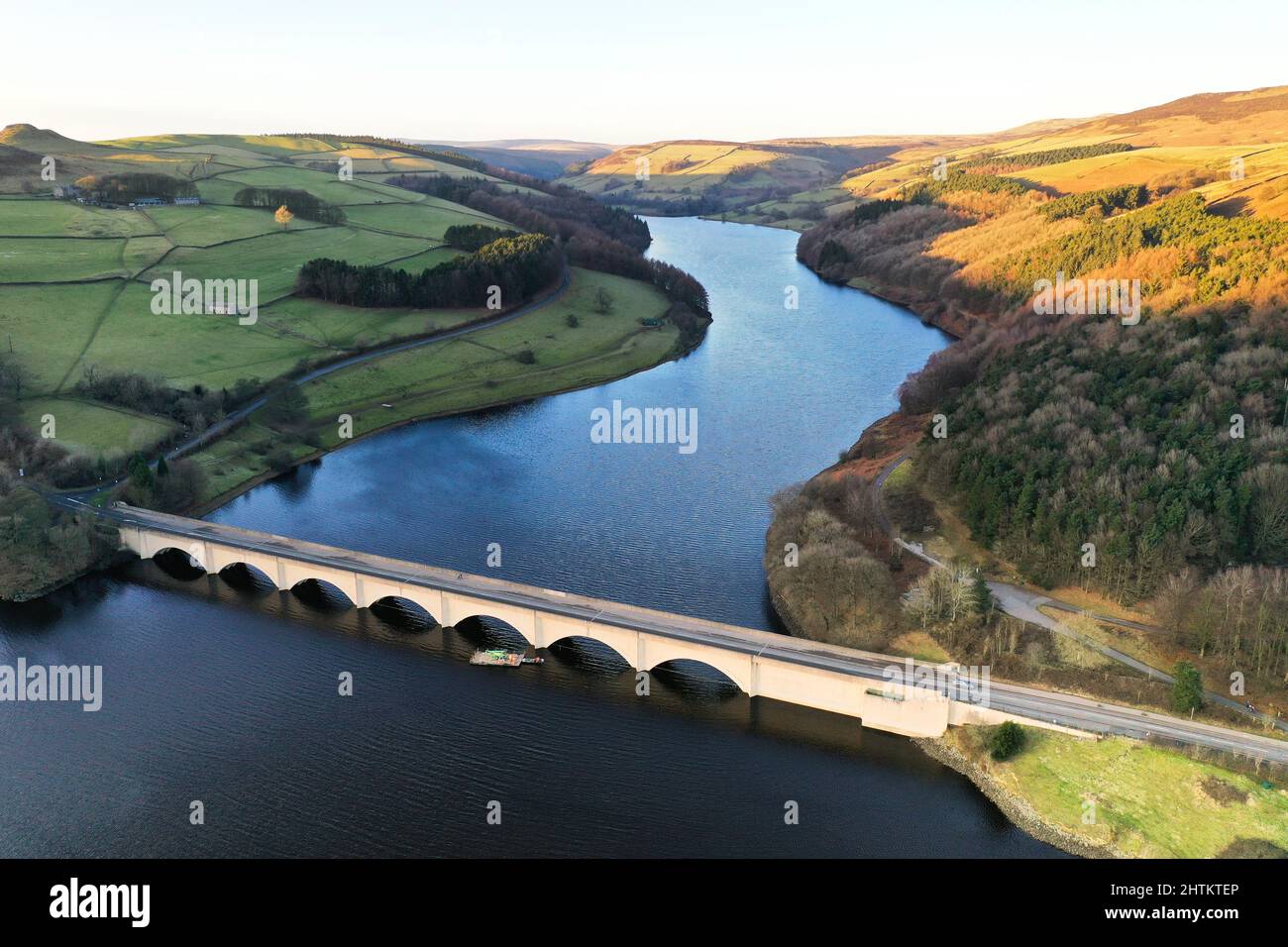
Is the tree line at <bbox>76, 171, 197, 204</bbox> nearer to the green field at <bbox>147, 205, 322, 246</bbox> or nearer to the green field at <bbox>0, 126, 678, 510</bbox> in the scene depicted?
the green field at <bbox>0, 126, 678, 510</bbox>

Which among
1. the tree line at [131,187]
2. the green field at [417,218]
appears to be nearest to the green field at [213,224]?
the tree line at [131,187]

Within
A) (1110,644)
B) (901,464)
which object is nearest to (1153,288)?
(901,464)

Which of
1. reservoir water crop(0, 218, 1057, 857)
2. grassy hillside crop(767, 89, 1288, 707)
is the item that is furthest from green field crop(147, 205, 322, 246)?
grassy hillside crop(767, 89, 1288, 707)

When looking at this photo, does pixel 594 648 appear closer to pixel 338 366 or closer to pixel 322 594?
pixel 322 594

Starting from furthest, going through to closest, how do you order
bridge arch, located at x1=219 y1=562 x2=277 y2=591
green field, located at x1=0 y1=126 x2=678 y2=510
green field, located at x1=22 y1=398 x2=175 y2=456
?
green field, located at x1=0 y1=126 x2=678 y2=510, green field, located at x1=22 y1=398 x2=175 y2=456, bridge arch, located at x1=219 y1=562 x2=277 y2=591

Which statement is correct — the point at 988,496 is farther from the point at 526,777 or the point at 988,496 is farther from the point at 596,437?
the point at 596,437

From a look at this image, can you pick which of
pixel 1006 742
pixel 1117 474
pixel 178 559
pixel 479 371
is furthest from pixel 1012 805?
pixel 479 371

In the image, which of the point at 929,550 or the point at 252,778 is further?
the point at 929,550
